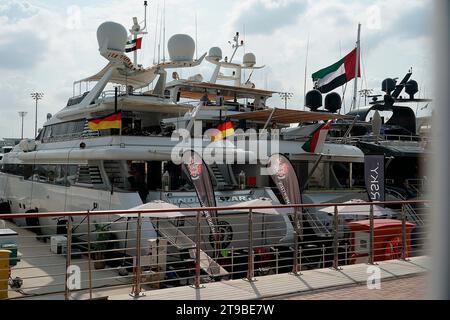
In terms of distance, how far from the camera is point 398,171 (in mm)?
27531

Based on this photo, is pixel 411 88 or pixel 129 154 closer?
pixel 129 154

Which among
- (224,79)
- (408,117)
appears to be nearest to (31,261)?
(224,79)

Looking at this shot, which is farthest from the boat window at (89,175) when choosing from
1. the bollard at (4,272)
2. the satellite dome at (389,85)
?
the satellite dome at (389,85)

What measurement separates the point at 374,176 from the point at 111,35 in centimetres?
1205

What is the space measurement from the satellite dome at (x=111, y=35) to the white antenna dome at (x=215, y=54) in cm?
1402

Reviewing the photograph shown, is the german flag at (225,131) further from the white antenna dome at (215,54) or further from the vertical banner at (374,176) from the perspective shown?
the white antenna dome at (215,54)

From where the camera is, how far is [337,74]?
2908 centimetres

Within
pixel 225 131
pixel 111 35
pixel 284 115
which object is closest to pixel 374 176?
pixel 225 131

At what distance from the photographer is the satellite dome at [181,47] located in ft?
72.0

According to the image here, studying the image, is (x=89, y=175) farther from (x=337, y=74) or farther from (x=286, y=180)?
(x=337, y=74)

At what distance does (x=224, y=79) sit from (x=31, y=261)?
24490 millimetres
